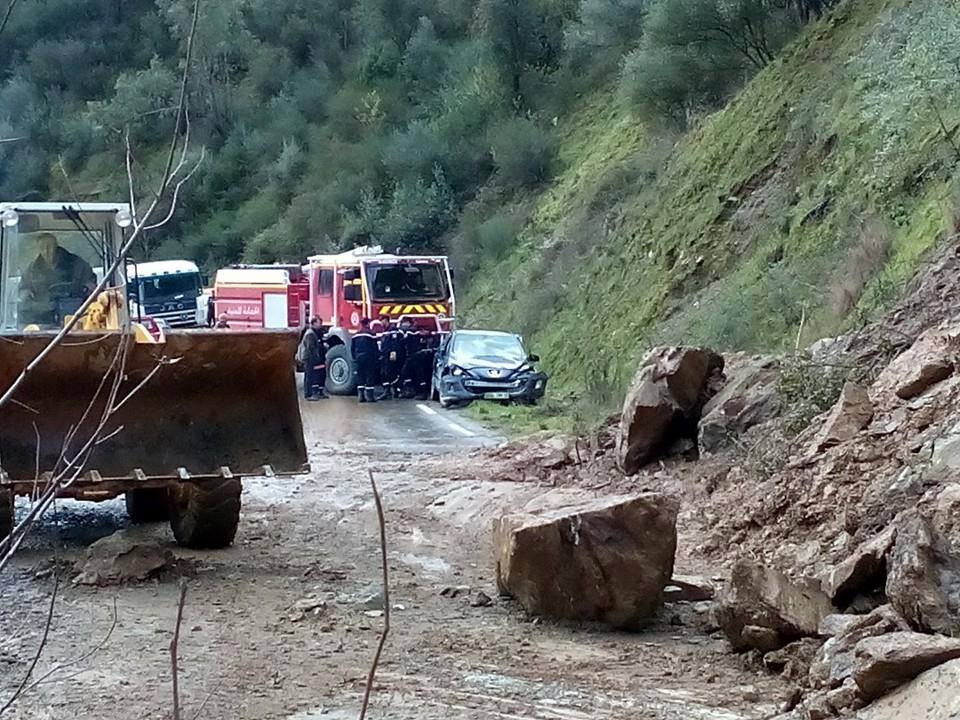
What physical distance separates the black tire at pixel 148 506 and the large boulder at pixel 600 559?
395cm

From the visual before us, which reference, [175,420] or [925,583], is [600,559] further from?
[175,420]

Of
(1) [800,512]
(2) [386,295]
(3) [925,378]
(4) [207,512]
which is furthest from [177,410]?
(2) [386,295]

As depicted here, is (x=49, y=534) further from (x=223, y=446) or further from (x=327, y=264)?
(x=327, y=264)

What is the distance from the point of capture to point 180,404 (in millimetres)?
9648

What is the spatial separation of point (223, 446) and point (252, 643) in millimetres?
2370

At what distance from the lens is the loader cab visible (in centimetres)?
1215

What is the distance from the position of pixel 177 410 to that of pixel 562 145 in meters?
31.3

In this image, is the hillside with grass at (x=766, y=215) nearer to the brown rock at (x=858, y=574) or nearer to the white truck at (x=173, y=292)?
the brown rock at (x=858, y=574)

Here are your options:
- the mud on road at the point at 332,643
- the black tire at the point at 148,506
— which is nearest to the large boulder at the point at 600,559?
the mud on road at the point at 332,643

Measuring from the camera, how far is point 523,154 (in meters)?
39.8

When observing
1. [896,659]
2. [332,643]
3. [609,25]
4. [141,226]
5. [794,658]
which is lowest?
[332,643]

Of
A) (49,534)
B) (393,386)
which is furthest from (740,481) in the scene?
(393,386)

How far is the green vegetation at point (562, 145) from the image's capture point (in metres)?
16.3

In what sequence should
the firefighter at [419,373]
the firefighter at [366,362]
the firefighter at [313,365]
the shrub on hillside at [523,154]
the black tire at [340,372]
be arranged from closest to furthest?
1. the firefighter at [366,362]
2. the firefighter at [419,373]
3. the black tire at [340,372]
4. the firefighter at [313,365]
5. the shrub on hillside at [523,154]
